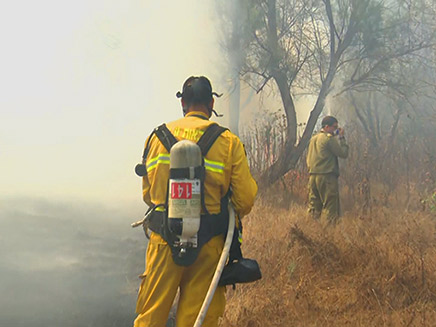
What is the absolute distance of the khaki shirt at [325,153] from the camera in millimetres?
5402

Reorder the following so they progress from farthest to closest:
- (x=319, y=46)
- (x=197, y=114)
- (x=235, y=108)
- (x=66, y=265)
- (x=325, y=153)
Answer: (x=235, y=108) < (x=319, y=46) < (x=325, y=153) < (x=66, y=265) < (x=197, y=114)

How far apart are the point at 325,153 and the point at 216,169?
11.5ft

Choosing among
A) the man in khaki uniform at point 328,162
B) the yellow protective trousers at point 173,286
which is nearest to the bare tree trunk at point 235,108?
the man in khaki uniform at point 328,162

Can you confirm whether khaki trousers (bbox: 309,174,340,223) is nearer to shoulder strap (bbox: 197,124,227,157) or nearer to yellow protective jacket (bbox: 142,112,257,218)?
yellow protective jacket (bbox: 142,112,257,218)

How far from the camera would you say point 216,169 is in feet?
7.32

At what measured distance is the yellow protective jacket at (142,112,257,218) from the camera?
2.24 meters

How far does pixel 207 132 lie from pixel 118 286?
3232mm

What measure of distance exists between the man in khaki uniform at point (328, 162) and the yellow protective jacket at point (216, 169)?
333 cm

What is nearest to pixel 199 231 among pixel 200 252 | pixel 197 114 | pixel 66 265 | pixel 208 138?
pixel 200 252

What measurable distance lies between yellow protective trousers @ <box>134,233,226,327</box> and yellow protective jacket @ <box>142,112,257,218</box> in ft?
0.72

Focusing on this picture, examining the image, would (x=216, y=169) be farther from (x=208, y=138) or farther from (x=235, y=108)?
(x=235, y=108)

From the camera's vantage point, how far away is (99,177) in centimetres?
642

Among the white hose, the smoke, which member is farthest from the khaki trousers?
the white hose

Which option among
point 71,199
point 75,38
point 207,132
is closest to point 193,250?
point 207,132
